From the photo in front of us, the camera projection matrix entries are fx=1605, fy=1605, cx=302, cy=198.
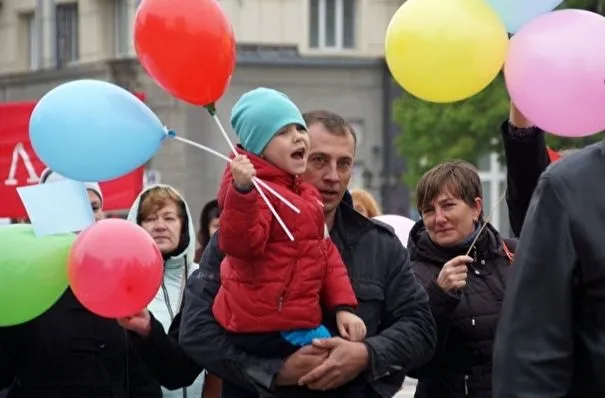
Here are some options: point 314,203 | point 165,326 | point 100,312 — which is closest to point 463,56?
point 314,203

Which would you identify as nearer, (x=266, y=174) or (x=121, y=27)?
(x=266, y=174)

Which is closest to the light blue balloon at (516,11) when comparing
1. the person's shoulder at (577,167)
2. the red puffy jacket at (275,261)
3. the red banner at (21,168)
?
the red puffy jacket at (275,261)

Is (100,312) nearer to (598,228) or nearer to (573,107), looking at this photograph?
(573,107)

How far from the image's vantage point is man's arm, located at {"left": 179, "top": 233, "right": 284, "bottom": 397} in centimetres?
481

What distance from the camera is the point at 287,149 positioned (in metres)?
4.79

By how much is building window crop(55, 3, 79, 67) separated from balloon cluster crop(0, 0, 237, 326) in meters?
29.5

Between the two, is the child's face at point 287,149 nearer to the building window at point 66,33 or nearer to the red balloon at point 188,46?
the red balloon at point 188,46

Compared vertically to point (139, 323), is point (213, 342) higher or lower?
higher

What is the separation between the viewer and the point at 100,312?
5332 mm

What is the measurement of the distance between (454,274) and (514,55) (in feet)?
2.80

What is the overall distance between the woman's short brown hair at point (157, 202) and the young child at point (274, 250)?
1.63 meters

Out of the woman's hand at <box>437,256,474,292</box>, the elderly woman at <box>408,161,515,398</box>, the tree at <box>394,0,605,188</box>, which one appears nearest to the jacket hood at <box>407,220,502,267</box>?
the elderly woman at <box>408,161,515,398</box>

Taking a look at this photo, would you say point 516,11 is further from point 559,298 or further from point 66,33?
point 66,33

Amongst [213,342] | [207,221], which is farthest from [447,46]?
[207,221]
